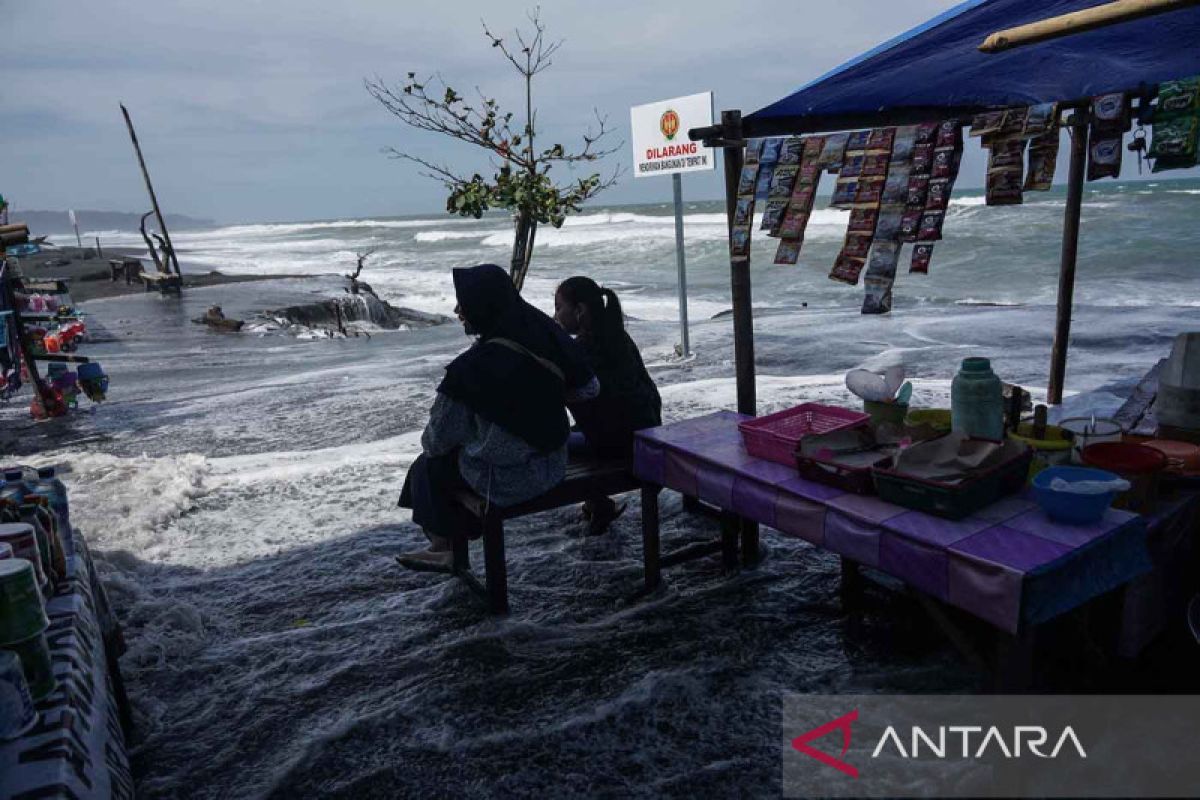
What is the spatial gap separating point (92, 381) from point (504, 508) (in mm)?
7060

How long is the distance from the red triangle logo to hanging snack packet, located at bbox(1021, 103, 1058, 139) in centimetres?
314

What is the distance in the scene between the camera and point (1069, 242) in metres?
6.61

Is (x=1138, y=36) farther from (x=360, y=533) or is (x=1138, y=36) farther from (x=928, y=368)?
(x=928, y=368)

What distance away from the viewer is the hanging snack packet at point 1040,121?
4371mm

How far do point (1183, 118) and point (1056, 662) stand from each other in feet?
9.41

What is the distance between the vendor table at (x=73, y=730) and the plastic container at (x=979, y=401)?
2.96 meters

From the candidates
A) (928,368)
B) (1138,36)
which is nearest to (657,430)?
(1138,36)

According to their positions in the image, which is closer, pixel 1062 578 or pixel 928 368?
pixel 1062 578

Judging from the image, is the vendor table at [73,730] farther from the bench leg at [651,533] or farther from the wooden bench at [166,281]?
the wooden bench at [166,281]

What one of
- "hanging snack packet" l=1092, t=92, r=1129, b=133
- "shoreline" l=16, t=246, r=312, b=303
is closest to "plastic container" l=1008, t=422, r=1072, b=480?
"hanging snack packet" l=1092, t=92, r=1129, b=133

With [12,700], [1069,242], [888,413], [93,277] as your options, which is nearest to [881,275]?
[888,413]

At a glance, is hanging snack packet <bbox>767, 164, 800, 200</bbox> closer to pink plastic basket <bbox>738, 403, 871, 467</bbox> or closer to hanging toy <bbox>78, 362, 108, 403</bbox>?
pink plastic basket <bbox>738, 403, 871, 467</bbox>

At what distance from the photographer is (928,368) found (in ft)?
34.8

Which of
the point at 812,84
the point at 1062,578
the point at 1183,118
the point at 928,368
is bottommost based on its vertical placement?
the point at 928,368
